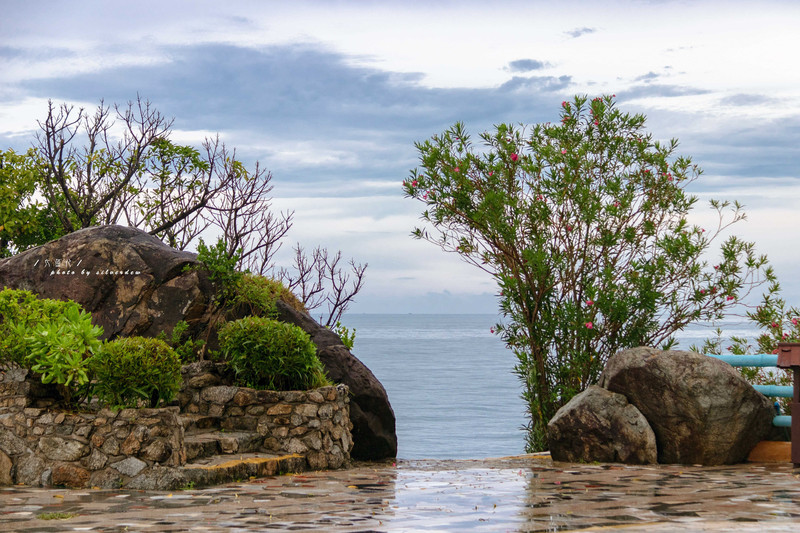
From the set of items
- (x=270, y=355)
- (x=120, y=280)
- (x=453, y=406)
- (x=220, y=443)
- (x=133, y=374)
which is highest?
(x=120, y=280)

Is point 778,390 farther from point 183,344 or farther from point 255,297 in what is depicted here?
point 183,344

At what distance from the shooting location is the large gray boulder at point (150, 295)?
11.7 m

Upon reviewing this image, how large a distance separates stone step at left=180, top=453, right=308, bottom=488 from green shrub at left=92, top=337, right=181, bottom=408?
0.94 meters

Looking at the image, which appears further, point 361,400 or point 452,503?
point 361,400

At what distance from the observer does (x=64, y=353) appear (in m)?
8.65

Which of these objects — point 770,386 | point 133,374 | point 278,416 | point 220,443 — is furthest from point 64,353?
point 770,386

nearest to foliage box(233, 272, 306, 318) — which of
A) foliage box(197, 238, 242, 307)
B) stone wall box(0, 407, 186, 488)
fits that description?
foliage box(197, 238, 242, 307)

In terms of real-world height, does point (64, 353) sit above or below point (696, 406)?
above

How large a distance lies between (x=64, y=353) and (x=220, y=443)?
85.8 inches

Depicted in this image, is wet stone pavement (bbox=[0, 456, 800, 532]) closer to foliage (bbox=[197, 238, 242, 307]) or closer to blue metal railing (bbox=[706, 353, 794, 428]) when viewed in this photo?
blue metal railing (bbox=[706, 353, 794, 428])

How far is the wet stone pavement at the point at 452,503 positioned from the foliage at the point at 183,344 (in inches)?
116

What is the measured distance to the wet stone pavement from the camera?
593 cm

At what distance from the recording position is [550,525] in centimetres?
584

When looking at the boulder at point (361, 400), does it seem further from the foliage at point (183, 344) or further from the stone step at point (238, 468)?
the stone step at point (238, 468)
